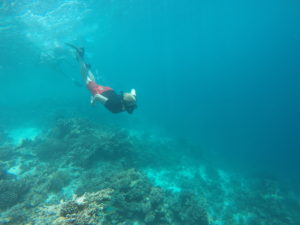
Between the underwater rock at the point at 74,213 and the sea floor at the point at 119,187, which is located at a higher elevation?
the sea floor at the point at 119,187

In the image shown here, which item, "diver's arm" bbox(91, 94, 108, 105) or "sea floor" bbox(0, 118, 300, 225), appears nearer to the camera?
"diver's arm" bbox(91, 94, 108, 105)

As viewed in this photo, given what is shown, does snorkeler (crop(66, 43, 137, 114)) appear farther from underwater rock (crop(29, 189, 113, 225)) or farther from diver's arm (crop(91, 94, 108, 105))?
underwater rock (crop(29, 189, 113, 225))

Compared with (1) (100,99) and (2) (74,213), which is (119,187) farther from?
(1) (100,99)

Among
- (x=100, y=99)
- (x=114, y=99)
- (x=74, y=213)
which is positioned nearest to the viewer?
(x=74, y=213)

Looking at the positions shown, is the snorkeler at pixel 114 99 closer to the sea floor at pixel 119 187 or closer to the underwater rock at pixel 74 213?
the underwater rock at pixel 74 213

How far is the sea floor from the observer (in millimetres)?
7125

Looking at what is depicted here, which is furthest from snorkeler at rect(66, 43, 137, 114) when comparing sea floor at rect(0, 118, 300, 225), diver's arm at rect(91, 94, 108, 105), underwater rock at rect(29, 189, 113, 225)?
sea floor at rect(0, 118, 300, 225)

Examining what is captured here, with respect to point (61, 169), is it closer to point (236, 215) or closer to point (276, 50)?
point (236, 215)

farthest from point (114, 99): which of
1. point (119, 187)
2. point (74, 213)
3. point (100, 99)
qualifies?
point (119, 187)

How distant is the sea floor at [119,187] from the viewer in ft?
23.4

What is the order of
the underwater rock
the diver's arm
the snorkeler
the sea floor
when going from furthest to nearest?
the sea floor, the diver's arm, the snorkeler, the underwater rock

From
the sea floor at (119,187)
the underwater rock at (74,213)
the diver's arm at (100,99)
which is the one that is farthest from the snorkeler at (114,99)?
the sea floor at (119,187)

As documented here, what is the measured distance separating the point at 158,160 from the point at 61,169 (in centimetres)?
754

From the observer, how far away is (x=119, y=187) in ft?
25.3
